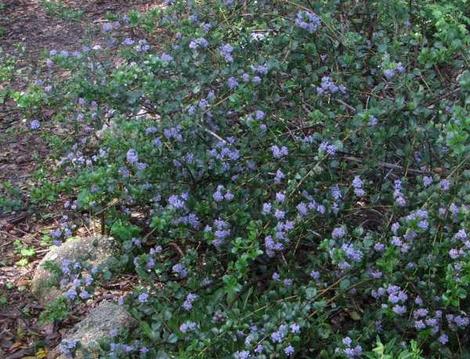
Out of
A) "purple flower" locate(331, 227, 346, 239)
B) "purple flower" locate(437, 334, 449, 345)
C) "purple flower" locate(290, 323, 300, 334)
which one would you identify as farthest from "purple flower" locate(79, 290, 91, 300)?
"purple flower" locate(437, 334, 449, 345)

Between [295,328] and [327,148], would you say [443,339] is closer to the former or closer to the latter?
[295,328]

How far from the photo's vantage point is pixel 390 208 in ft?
9.08

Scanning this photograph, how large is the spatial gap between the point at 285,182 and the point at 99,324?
1020 millimetres

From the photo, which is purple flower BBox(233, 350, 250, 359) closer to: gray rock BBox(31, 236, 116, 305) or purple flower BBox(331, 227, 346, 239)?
purple flower BBox(331, 227, 346, 239)

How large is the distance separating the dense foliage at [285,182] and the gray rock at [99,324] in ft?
0.64

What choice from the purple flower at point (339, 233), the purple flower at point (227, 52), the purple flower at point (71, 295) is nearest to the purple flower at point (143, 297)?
the purple flower at point (71, 295)

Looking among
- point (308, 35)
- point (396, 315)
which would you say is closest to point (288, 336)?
point (396, 315)

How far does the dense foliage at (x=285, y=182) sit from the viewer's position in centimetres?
245

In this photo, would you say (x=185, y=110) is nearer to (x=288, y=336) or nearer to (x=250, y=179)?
(x=250, y=179)

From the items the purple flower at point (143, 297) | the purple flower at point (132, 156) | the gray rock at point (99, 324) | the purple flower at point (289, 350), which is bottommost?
the gray rock at point (99, 324)

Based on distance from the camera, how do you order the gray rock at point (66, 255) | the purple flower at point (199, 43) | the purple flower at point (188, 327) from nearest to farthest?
the purple flower at point (188, 327) → the purple flower at point (199, 43) → the gray rock at point (66, 255)

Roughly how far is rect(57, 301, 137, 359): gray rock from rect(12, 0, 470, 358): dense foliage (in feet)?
0.64

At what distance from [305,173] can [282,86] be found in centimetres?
58

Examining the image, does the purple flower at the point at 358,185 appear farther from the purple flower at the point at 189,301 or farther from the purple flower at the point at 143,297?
the purple flower at the point at 143,297
